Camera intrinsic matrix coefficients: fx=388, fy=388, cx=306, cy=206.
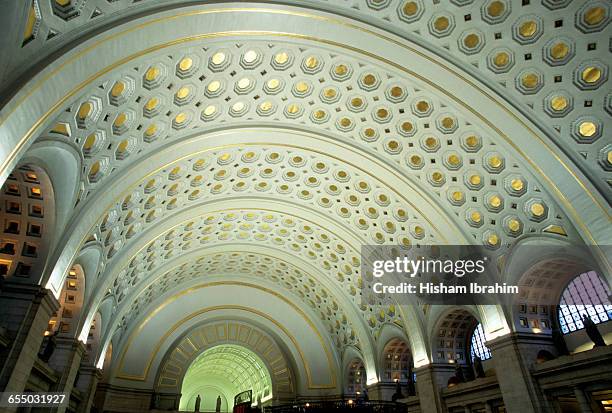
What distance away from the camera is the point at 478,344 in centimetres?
1812

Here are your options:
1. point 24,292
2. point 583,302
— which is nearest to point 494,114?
point 583,302

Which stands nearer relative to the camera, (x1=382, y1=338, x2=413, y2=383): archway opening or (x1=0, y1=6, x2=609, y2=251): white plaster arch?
(x1=0, y1=6, x2=609, y2=251): white plaster arch

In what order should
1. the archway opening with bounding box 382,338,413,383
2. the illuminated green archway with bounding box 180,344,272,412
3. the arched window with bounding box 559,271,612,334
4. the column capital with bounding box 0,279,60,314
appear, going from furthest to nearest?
1. the illuminated green archway with bounding box 180,344,272,412
2. the archway opening with bounding box 382,338,413,383
3. the arched window with bounding box 559,271,612,334
4. the column capital with bounding box 0,279,60,314

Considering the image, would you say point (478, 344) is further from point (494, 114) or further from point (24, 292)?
point (24, 292)

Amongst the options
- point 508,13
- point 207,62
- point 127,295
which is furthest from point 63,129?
point 127,295

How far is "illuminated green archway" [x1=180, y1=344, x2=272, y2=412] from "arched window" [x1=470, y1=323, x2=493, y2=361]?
14.2 metres

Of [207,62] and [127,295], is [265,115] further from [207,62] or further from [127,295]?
[127,295]

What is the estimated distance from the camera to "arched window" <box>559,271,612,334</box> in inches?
518

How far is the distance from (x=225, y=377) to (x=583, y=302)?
33.2 metres

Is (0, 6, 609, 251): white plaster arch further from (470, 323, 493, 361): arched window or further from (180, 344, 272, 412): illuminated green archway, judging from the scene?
(180, 344, 272, 412): illuminated green archway

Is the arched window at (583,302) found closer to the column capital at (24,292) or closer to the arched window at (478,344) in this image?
the arched window at (478,344)

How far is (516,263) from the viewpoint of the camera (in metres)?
13.8

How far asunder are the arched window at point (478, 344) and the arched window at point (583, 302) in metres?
4.02

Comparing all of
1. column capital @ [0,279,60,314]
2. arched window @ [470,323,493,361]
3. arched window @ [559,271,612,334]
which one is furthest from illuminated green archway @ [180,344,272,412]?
arched window @ [559,271,612,334]
